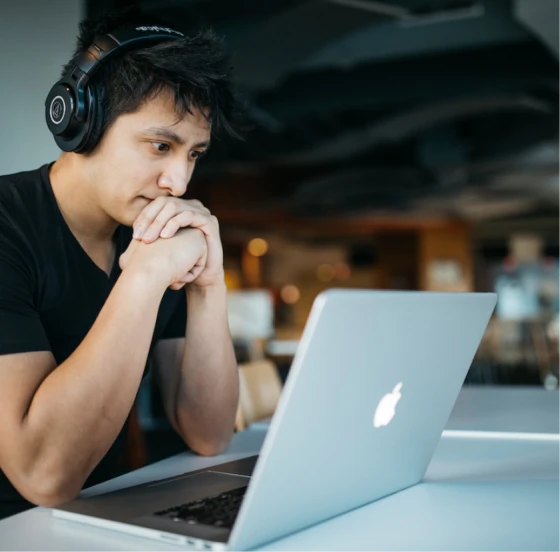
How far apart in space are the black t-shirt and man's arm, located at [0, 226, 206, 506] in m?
0.12

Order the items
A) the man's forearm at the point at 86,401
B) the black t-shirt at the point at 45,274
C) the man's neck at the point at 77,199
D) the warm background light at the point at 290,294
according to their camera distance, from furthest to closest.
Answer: the warm background light at the point at 290,294, the man's neck at the point at 77,199, the black t-shirt at the point at 45,274, the man's forearm at the point at 86,401

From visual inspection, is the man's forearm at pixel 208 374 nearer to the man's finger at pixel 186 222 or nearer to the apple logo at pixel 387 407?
the man's finger at pixel 186 222

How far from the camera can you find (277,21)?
14.1 feet

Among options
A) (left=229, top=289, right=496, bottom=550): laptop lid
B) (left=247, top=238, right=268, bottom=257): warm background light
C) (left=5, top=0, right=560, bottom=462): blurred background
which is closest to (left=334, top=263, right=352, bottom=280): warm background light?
(left=5, top=0, right=560, bottom=462): blurred background

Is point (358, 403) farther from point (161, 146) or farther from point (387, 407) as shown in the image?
point (161, 146)

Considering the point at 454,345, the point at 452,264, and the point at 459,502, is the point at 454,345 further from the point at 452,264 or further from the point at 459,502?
the point at 452,264

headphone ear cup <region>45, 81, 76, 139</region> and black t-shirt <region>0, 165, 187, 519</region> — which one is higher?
headphone ear cup <region>45, 81, 76, 139</region>

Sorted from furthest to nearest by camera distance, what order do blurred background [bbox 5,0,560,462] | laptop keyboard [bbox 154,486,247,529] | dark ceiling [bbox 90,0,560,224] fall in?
dark ceiling [bbox 90,0,560,224] → blurred background [bbox 5,0,560,462] → laptop keyboard [bbox 154,486,247,529]

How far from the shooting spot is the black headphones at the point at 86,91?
1.23 meters

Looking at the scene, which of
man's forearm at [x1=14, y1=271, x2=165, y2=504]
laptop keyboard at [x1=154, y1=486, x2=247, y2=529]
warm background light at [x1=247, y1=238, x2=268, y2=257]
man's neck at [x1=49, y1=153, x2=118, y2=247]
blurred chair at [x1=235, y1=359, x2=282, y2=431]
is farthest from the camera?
warm background light at [x1=247, y1=238, x2=268, y2=257]

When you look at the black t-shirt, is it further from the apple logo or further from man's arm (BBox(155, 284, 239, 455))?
the apple logo

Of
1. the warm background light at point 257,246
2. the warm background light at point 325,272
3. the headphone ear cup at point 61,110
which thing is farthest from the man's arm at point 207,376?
the warm background light at point 325,272

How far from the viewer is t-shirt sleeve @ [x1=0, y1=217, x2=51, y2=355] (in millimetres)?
1023

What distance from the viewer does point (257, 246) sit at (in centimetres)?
1611
